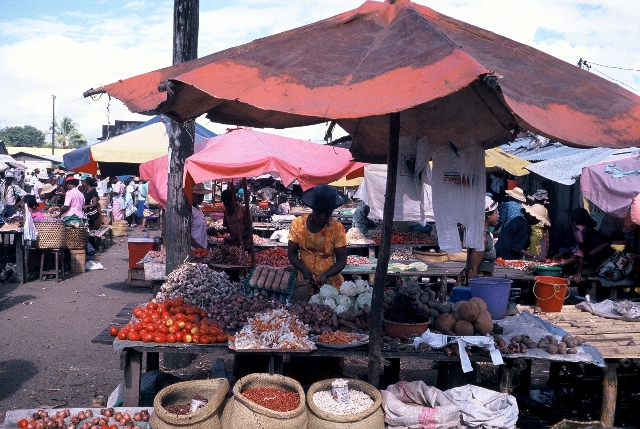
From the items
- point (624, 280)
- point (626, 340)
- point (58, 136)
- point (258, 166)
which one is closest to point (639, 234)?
point (624, 280)

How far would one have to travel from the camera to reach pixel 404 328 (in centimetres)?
445

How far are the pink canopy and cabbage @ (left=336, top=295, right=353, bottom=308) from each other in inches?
260

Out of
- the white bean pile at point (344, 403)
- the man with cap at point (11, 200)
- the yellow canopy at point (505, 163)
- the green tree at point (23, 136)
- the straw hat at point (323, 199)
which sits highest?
the green tree at point (23, 136)

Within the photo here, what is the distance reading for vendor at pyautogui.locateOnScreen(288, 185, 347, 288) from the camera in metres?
5.79

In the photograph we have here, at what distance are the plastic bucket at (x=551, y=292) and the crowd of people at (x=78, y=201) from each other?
952cm

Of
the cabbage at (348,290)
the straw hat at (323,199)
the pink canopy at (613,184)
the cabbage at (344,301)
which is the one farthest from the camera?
the pink canopy at (613,184)

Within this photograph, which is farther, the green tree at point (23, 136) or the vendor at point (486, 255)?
the green tree at point (23, 136)

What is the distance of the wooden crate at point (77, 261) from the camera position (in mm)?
12945

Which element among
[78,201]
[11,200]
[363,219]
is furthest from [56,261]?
[363,219]

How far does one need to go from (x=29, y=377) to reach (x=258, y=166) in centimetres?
383

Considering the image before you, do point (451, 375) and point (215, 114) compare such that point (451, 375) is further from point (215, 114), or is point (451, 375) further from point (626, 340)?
point (215, 114)

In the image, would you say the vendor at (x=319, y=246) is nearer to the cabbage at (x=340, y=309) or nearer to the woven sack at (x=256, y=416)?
the cabbage at (x=340, y=309)

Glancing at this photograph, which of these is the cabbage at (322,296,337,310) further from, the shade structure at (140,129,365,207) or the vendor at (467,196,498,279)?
the vendor at (467,196,498,279)

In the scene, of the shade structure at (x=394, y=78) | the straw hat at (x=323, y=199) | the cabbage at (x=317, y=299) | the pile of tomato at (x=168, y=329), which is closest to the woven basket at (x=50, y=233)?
the pile of tomato at (x=168, y=329)
